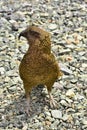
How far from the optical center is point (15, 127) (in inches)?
228

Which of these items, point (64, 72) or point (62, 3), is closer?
point (64, 72)

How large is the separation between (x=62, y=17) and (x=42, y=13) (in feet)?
1.41

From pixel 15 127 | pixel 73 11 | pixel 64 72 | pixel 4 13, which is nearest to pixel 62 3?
pixel 73 11

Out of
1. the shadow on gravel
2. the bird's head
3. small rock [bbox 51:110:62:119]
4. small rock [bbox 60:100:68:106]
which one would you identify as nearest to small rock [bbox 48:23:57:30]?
the shadow on gravel

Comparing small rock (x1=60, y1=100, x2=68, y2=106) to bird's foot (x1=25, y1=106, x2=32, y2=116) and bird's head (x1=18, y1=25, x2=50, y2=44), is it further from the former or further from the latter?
bird's head (x1=18, y1=25, x2=50, y2=44)

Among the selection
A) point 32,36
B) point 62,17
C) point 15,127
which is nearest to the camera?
point 32,36

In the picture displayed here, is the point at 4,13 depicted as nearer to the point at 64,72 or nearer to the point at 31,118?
the point at 64,72

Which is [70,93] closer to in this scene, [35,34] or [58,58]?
[58,58]

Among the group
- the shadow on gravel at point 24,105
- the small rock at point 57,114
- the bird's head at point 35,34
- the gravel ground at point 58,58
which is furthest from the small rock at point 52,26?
the bird's head at point 35,34

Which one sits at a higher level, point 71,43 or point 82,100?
point 71,43

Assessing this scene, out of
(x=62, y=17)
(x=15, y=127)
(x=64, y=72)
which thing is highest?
(x=62, y=17)

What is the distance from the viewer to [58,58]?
7.15m

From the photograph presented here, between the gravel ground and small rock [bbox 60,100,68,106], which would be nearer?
the gravel ground

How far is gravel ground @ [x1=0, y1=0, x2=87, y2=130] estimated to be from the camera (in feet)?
19.4
